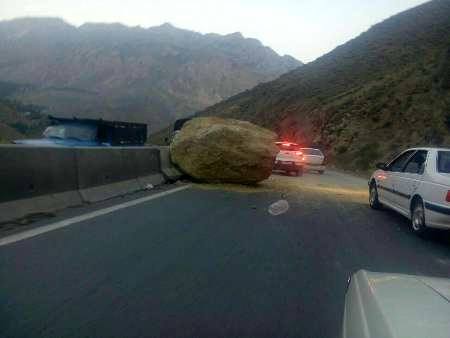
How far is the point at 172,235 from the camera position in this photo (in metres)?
7.71

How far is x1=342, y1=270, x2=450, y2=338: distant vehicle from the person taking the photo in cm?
185

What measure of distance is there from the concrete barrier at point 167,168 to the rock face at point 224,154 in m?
0.19

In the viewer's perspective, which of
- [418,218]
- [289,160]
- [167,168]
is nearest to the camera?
[418,218]

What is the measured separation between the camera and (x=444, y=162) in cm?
977

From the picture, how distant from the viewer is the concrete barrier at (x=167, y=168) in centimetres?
1547

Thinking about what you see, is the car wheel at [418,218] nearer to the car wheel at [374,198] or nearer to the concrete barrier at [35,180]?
the car wheel at [374,198]

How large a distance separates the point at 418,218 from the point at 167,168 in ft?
26.5

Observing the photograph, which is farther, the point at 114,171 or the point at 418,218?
the point at 114,171

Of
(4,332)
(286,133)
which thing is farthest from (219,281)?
(286,133)

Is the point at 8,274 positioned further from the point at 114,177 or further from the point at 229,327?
the point at 114,177

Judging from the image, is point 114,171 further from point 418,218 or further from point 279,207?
point 418,218

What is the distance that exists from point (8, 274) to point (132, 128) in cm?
1401

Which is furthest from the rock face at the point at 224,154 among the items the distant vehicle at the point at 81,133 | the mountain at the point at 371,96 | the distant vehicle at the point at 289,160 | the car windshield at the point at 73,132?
the mountain at the point at 371,96

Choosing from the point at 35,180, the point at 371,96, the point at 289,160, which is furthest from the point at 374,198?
the point at 371,96
